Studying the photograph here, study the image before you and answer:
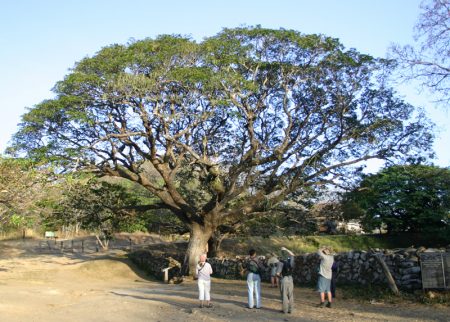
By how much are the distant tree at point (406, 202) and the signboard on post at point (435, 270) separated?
13.0 m

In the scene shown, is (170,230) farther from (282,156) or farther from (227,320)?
(227,320)

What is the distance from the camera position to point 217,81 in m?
18.3

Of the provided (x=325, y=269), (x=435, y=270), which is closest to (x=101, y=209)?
(x=325, y=269)

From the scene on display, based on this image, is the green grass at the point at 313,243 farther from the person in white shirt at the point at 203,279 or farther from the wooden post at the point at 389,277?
the person in white shirt at the point at 203,279

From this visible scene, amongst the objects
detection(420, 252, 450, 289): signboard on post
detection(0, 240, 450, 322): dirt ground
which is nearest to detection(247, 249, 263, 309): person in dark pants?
detection(0, 240, 450, 322): dirt ground

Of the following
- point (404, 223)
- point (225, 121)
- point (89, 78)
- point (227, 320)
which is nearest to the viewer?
point (227, 320)

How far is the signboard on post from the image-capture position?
12.3 m

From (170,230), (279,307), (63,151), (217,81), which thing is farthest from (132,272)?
(279,307)

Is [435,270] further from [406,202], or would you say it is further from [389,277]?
[406,202]

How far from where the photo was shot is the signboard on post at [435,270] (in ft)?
40.3

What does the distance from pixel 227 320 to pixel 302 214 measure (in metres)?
14.2

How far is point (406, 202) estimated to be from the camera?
28.1 m

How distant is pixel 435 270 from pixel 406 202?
16615mm

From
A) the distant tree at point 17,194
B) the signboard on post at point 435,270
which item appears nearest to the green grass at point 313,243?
the distant tree at point 17,194
